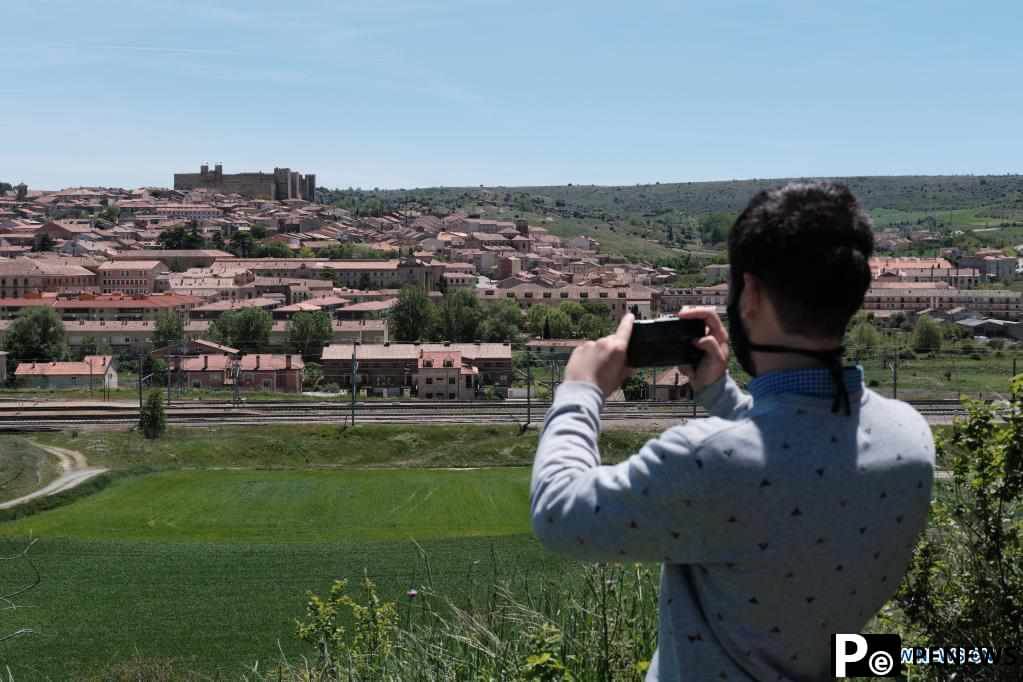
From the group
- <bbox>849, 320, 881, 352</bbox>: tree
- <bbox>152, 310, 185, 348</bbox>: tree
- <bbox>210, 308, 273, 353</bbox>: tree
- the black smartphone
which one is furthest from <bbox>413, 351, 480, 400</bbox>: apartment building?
the black smartphone

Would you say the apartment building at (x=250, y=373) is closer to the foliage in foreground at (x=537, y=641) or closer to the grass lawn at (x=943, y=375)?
the grass lawn at (x=943, y=375)

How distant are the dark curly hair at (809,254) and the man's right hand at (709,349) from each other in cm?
23

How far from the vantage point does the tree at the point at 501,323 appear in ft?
159

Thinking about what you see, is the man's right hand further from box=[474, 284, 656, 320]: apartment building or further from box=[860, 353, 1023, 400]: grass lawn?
box=[474, 284, 656, 320]: apartment building

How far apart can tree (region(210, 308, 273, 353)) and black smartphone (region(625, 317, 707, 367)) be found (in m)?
45.1

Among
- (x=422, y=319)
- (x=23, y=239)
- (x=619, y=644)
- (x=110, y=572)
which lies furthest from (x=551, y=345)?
(x=23, y=239)

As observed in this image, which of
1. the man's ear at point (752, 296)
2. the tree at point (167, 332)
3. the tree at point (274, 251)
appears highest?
the tree at point (274, 251)

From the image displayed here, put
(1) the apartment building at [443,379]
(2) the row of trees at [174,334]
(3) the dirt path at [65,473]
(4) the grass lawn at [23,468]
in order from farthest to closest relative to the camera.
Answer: (2) the row of trees at [174,334] < (1) the apartment building at [443,379] < (4) the grass lawn at [23,468] < (3) the dirt path at [65,473]

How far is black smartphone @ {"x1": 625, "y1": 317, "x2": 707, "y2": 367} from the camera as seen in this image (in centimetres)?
158

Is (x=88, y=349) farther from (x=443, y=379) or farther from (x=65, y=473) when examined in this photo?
(x=65, y=473)

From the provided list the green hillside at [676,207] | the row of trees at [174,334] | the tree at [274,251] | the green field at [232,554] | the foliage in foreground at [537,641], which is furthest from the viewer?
the green hillside at [676,207]

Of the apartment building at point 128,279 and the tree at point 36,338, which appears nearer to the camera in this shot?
the tree at point 36,338

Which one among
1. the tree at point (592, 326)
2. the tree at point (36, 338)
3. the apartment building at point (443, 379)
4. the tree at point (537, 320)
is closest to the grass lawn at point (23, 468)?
the apartment building at point (443, 379)

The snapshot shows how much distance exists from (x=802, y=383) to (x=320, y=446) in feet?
71.5
